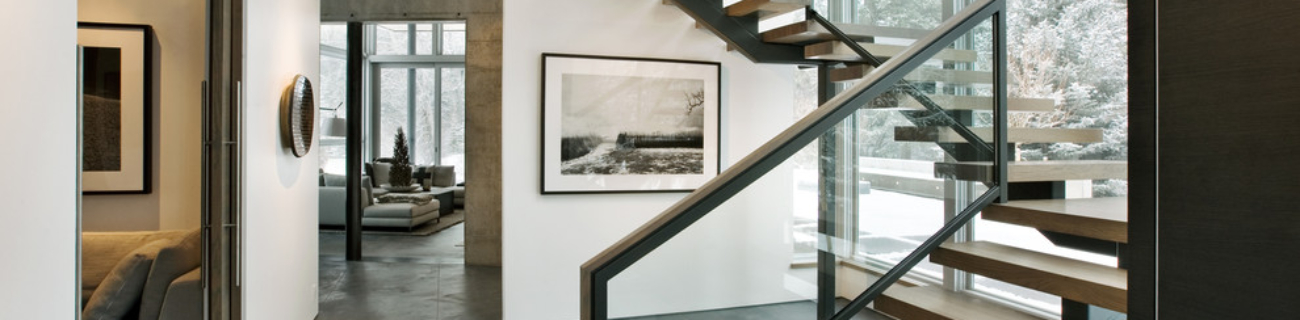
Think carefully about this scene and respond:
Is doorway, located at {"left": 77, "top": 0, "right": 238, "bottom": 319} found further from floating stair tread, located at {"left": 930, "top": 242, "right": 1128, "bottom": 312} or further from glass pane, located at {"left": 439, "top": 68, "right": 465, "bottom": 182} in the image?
glass pane, located at {"left": 439, "top": 68, "right": 465, "bottom": 182}

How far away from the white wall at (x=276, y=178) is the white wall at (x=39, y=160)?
1161 millimetres

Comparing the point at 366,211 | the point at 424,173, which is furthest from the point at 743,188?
the point at 424,173

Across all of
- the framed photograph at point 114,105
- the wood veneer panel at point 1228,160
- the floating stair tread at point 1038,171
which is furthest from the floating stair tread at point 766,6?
the wood veneer panel at point 1228,160

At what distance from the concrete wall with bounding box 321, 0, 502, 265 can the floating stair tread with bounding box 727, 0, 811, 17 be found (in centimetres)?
314

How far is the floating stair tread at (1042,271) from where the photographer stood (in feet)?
7.29

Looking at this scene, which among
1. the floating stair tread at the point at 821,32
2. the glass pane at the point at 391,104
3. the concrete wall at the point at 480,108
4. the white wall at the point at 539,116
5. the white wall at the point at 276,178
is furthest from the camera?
the glass pane at the point at 391,104

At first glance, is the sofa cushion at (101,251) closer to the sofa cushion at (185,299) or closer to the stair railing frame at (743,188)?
the sofa cushion at (185,299)

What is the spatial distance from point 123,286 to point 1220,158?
3.24 meters

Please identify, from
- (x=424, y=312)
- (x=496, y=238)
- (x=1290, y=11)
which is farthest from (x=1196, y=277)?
(x=496, y=238)

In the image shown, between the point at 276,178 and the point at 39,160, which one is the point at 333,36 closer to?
the point at 276,178

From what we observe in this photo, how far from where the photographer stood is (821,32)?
424 centimetres

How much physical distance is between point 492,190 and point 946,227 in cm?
517

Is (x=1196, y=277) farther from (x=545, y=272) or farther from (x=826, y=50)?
(x=545, y=272)

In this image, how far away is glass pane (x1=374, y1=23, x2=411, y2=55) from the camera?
41.6 ft
